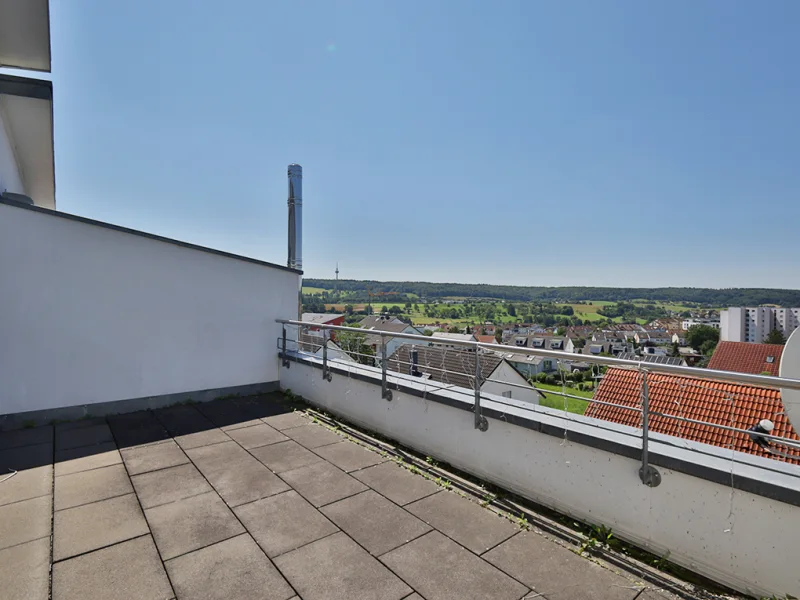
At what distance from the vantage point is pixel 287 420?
4469 mm

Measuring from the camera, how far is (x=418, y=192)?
14781 millimetres

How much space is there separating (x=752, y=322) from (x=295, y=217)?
49.9 metres

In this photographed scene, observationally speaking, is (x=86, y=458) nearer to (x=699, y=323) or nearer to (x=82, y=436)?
(x=82, y=436)

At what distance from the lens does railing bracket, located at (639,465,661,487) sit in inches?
81.0

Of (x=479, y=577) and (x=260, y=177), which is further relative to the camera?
(x=260, y=177)

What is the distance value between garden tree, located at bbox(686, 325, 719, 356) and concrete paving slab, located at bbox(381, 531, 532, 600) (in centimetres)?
6120

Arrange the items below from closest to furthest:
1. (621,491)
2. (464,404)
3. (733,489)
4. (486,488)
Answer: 1. (733,489)
2. (621,491)
3. (486,488)
4. (464,404)

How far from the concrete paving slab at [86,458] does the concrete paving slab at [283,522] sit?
1.59 m

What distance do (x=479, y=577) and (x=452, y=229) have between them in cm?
3338

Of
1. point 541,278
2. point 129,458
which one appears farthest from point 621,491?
point 541,278

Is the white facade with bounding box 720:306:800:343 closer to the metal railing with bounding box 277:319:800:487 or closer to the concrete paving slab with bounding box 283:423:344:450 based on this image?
the metal railing with bounding box 277:319:800:487

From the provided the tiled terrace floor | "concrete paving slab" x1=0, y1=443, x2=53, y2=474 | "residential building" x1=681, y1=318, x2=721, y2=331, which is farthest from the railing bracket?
"residential building" x1=681, y1=318, x2=721, y2=331

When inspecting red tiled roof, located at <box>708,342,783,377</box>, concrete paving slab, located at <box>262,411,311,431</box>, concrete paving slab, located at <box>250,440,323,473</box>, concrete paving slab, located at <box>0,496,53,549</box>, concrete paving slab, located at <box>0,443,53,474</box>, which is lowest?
red tiled roof, located at <box>708,342,783,377</box>

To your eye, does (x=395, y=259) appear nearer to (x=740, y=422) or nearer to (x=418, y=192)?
(x=418, y=192)
